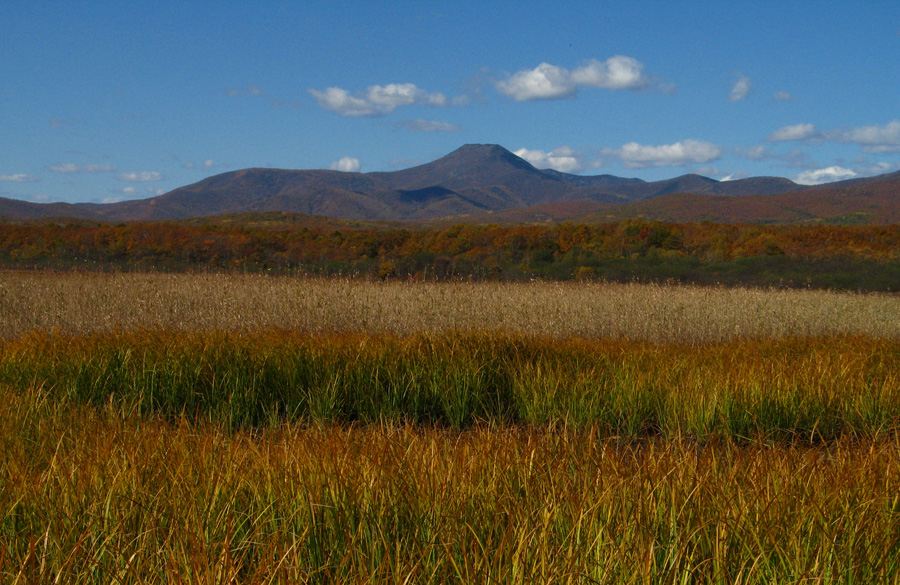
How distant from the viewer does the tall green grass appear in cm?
557

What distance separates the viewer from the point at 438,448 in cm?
384

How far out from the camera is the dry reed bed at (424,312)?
34.8ft

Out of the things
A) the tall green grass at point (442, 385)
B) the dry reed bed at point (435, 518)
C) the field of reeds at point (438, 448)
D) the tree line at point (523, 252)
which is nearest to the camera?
the dry reed bed at point (435, 518)

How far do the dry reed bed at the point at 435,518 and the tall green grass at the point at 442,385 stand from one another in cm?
192

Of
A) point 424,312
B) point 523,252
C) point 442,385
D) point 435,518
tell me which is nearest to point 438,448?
point 435,518

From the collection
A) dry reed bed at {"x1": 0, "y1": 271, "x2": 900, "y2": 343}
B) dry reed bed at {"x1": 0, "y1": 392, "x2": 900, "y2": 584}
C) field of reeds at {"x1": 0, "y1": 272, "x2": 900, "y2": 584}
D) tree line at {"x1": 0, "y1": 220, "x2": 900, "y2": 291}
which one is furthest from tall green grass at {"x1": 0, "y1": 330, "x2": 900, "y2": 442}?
tree line at {"x1": 0, "y1": 220, "x2": 900, "y2": 291}

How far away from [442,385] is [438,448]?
239 centimetres

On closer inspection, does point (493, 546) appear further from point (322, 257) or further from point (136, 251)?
point (136, 251)

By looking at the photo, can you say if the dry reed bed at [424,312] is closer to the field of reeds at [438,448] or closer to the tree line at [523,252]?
the field of reeds at [438,448]

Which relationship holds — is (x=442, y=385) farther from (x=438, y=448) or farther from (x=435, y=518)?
(x=435, y=518)

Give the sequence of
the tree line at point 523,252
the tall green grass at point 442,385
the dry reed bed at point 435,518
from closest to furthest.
Result: the dry reed bed at point 435,518 → the tall green grass at point 442,385 → the tree line at point 523,252

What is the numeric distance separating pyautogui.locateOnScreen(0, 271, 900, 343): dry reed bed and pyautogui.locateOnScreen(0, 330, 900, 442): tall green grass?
264 centimetres

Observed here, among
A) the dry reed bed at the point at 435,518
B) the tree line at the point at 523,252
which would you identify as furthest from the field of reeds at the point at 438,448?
the tree line at the point at 523,252

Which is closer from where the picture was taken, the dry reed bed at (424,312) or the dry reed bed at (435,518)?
the dry reed bed at (435,518)
